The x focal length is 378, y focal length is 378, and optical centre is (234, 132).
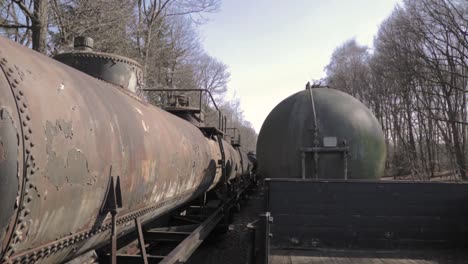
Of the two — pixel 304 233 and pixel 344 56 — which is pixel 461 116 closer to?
pixel 344 56

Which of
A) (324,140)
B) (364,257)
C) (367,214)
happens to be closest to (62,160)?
(364,257)

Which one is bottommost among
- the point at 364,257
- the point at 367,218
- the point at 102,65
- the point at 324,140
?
the point at 364,257

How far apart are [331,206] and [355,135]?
2927 millimetres

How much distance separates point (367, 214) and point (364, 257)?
0.53 m

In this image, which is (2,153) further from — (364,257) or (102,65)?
(364,257)

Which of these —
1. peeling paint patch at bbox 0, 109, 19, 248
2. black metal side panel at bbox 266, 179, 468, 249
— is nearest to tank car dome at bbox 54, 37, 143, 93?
black metal side panel at bbox 266, 179, 468, 249

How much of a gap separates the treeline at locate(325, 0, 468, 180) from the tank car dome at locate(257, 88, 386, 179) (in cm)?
1598

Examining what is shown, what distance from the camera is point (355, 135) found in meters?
7.14

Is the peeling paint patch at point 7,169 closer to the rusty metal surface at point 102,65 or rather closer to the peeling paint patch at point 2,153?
the peeling paint patch at point 2,153

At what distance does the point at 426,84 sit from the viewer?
28.0 m

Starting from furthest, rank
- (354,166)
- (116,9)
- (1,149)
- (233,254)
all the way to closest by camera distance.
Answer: (116,9) → (233,254) → (354,166) → (1,149)

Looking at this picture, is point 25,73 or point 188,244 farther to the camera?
point 188,244

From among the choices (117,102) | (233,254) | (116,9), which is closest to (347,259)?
(117,102)

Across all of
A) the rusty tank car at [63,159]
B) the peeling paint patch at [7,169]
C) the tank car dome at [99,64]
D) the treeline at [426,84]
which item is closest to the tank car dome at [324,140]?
the tank car dome at [99,64]
